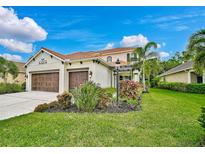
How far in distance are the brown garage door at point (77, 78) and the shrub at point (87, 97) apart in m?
9.58

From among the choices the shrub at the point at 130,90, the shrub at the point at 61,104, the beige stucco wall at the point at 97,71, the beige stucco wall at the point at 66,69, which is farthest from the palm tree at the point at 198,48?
the beige stucco wall at the point at 66,69

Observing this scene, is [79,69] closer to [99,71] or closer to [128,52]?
[99,71]

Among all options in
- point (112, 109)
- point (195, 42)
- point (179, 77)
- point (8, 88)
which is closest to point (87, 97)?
point (112, 109)

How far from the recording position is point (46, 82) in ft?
68.3

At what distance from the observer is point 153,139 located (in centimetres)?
477

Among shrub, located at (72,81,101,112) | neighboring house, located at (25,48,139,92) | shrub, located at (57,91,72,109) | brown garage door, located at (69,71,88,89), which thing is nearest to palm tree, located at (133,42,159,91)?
neighboring house, located at (25,48,139,92)

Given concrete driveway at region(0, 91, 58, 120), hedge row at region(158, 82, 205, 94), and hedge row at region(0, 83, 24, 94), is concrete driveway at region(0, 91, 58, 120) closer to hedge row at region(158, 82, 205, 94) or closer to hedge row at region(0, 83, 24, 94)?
hedge row at region(0, 83, 24, 94)

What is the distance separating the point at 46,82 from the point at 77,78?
14.1 ft

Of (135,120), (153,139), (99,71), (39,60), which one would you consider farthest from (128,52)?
(153,139)

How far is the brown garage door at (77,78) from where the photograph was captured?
60.8 ft

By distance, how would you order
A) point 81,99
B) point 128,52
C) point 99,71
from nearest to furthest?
point 81,99 → point 99,71 → point 128,52

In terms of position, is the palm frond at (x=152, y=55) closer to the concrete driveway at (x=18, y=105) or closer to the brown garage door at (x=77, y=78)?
the brown garage door at (x=77, y=78)
